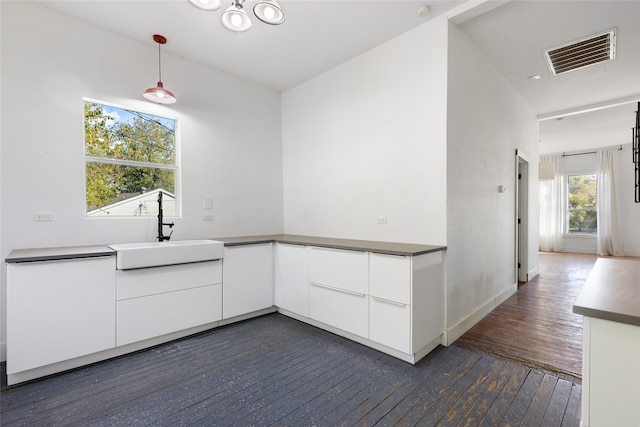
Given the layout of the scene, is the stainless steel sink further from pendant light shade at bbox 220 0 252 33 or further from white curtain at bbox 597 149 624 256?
white curtain at bbox 597 149 624 256

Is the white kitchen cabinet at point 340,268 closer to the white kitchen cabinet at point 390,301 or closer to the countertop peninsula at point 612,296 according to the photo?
the white kitchen cabinet at point 390,301

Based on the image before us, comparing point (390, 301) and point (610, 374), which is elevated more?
point (610, 374)

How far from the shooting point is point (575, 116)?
5.28 metres

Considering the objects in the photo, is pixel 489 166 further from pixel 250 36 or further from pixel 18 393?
pixel 18 393

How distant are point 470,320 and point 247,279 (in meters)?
2.42

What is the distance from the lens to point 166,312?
2654mm

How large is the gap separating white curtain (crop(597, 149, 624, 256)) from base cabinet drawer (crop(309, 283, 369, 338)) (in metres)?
8.92

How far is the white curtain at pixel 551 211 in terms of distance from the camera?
28.3 ft

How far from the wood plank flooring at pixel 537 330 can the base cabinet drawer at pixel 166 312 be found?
8.17ft

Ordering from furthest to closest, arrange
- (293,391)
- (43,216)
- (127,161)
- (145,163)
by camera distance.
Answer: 1. (145,163)
2. (127,161)
3. (43,216)
4. (293,391)

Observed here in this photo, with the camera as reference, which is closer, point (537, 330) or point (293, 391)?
point (293, 391)

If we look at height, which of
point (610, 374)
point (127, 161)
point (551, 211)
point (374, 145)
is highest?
point (374, 145)

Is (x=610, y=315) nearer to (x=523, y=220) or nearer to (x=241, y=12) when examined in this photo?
(x=241, y=12)

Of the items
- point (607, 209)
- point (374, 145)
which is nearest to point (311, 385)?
point (374, 145)
